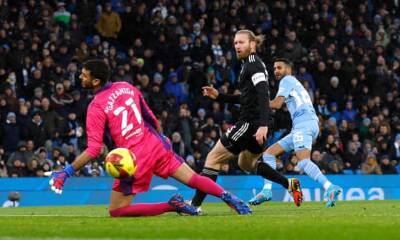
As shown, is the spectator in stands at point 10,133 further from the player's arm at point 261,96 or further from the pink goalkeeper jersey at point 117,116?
the pink goalkeeper jersey at point 117,116

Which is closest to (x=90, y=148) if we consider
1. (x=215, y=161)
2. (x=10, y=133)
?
(x=215, y=161)

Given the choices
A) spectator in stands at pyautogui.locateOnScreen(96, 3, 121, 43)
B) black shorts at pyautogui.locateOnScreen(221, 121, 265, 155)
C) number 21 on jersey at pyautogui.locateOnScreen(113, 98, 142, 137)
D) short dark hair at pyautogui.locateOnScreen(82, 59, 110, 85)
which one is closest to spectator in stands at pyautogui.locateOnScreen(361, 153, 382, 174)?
spectator in stands at pyautogui.locateOnScreen(96, 3, 121, 43)

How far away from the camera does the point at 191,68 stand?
26.1m

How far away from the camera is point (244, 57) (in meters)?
13.0

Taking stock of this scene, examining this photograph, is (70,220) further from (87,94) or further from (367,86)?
(367,86)

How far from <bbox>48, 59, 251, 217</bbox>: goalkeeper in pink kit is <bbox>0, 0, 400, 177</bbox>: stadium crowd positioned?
10.6 metres

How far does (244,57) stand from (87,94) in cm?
1148

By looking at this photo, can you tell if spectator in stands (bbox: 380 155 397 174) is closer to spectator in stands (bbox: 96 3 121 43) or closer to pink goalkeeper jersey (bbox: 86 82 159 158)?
spectator in stands (bbox: 96 3 121 43)

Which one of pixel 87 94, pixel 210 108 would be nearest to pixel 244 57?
pixel 87 94

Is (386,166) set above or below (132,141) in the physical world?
below

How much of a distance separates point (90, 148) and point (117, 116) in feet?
1.85

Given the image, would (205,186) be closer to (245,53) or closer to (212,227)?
(212,227)

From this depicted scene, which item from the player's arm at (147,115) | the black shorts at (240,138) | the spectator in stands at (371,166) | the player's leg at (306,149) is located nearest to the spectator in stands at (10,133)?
the player's leg at (306,149)

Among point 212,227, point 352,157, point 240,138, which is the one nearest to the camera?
point 212,227
